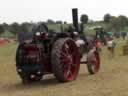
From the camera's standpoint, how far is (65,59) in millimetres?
15203

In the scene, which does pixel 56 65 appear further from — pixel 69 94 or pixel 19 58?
pixel 69 94

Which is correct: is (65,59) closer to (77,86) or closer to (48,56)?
(48,56)

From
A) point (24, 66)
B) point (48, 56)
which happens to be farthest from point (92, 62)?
point (24, 66)

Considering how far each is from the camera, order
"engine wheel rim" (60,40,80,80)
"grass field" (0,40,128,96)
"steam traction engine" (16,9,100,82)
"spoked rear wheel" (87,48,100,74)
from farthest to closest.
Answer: "spoked rear wheel" (87,48,100,74)
"engine wheel rim" (60,40,80,80)
"steam traction engine" (16,9,100,82)
"grass field" (0,40,128,96)

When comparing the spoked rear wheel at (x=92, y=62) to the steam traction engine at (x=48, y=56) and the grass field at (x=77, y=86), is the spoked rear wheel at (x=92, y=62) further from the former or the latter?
the steam traction engine at (x=48, y=56)

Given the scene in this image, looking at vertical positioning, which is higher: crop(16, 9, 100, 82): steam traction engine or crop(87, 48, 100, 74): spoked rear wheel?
crop(16, 9, 100, 82): steam traction engine

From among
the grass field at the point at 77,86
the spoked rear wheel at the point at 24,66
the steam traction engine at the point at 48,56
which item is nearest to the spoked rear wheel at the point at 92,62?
the grass field at the point at 77,86

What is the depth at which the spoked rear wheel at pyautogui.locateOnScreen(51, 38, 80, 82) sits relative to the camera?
14586 mm

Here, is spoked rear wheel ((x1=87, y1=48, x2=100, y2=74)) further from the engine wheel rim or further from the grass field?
the engine wheel rim

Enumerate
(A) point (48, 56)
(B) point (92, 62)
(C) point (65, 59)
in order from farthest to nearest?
(B) point (92, 62)
(C) point (65, 59)
(A) point (48, 56)

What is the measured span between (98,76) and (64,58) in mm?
1927

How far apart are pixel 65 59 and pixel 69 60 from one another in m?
0.23

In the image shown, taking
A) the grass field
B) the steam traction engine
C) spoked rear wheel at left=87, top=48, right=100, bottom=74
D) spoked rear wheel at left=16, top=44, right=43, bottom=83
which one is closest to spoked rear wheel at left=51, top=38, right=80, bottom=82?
the steam traction engine

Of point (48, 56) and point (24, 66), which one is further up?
point (48, 56)
